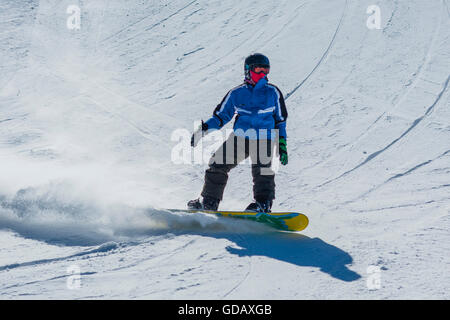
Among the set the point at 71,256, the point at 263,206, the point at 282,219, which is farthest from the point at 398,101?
the point at 71,256

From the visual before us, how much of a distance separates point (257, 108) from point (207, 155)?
211cm

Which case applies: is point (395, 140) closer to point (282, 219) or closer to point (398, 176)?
point (398, 176)

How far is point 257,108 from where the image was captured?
4.80m

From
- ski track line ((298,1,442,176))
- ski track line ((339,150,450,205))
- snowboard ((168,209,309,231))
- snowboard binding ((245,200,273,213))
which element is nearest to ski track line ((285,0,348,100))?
ski track line ((298,1,442,176))

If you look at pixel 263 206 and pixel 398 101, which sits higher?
pixel 398 101

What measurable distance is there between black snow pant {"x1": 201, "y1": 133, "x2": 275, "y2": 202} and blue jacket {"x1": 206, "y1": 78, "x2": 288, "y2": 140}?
82mm

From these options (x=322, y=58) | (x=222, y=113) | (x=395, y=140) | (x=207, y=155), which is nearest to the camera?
(x=222, y=113)

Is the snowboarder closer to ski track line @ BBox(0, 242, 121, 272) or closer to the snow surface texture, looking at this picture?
the snow surface texture

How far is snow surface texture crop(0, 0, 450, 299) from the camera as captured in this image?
373 centimetres

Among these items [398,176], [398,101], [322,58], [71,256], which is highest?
[322,58]

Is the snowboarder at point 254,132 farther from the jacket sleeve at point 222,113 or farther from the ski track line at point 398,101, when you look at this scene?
the ski track line at point 398,101

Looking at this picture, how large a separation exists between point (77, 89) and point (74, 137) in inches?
72.3

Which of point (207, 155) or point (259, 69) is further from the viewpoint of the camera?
point (207, 155)
